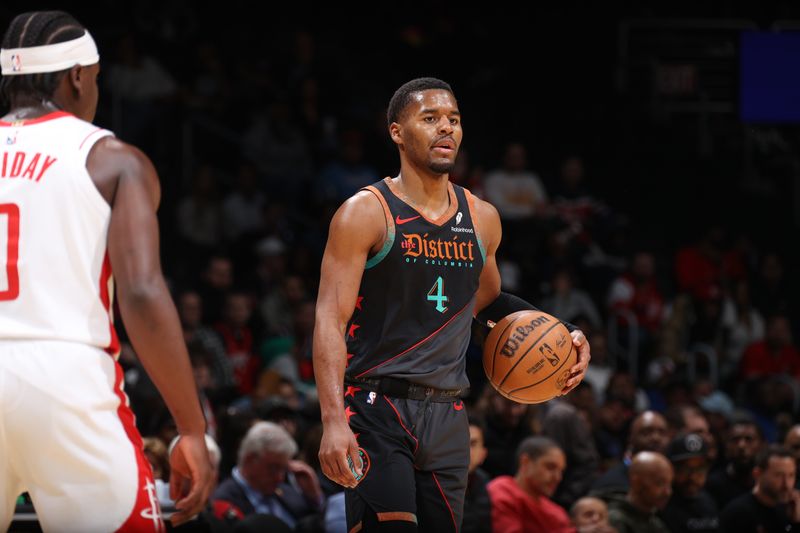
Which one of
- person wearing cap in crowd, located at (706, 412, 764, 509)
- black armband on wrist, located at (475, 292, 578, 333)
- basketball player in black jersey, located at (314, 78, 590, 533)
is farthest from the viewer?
person wearing cap in crowd, located at (706, 412, 764, 509)

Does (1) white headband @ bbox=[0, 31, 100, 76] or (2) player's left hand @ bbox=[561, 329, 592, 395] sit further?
(2) player's left hand @ bbox=[561, 329, 592, 395]

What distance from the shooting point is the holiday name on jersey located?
3545mm

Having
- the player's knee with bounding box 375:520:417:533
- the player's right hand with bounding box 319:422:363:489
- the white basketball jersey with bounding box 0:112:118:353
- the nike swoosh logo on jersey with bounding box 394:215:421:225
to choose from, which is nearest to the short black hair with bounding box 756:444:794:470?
the nike swoosh logo on jersey with bounding box 394:215:421:225

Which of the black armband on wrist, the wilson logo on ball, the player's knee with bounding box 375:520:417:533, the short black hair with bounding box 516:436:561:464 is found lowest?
the short black hair with bounding box 516:436:561:464

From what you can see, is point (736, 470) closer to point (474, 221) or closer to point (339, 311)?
point (474, 221)

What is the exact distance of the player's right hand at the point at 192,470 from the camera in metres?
3.44

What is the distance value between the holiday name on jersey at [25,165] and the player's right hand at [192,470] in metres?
0.82

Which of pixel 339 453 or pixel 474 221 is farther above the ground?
pixel 474 221

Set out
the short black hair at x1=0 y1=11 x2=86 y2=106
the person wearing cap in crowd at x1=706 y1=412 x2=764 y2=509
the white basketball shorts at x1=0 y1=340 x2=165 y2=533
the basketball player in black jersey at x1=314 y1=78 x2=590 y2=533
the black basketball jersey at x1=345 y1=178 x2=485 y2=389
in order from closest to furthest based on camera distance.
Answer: the white basketball shorts at x1=0 y1=340 x2=165 y2=533, the short black hair at x1=0 y1=11 x2=86 y2=106, the basketball player in black jersey at x1=314 y1=78 x2=590 y2=533, the black basketball jersey at x1=345 y1=178 x2=485 y2=389, the person wearing cap in crowd at x1=706 y1=412 x2=764 y2=509

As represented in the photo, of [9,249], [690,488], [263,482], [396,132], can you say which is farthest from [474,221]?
[690,488]

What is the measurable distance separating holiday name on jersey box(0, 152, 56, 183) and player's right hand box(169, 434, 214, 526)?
2.71 ft

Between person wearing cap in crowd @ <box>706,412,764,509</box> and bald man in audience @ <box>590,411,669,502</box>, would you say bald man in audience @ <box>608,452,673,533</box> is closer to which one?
bald man in audience @ <box>590,411,669,502</box>

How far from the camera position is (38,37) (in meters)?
3.67

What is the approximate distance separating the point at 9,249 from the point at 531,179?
1175 centimetres
